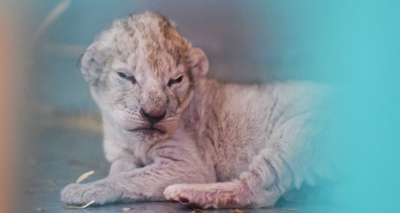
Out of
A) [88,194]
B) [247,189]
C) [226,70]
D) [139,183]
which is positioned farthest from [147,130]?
[226,70]

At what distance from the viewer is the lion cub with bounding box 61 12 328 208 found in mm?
1778

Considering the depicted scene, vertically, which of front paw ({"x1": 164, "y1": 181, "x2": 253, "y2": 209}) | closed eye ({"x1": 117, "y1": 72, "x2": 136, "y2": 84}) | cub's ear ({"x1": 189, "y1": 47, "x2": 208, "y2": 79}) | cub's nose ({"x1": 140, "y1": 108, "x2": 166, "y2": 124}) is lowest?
front paw ({"x1": 164, "y1": 181, "x2": 253, "y2": 209})

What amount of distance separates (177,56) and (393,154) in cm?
111

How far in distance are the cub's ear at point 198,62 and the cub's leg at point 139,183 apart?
50cm

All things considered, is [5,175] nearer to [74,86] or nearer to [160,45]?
[74,86]

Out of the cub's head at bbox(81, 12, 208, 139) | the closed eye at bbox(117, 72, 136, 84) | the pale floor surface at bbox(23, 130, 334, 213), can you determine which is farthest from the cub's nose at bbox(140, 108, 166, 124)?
the pale floor surface at bbox(23, 130, 334, 213)

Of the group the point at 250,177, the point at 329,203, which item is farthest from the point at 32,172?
the point at 329,203

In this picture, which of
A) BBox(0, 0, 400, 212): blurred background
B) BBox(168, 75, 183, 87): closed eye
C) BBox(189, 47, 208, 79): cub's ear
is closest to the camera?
BBox(0, 0, 400, 212): blurred background

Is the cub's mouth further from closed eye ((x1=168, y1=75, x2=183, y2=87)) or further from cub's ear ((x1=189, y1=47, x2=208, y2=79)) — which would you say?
cub's ear ((x1=189, y1=47, x2=208, y2=79))

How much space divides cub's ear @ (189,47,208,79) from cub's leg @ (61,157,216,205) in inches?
19.7

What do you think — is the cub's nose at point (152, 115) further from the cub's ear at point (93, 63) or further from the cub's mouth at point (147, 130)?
the cub's ear at point (93, 63)

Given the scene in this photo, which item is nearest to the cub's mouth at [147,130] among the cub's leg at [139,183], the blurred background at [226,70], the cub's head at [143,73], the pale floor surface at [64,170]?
the cub's head at [143,73]

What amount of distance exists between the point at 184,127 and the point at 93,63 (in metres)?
0.61

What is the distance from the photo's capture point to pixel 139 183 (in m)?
1.83
